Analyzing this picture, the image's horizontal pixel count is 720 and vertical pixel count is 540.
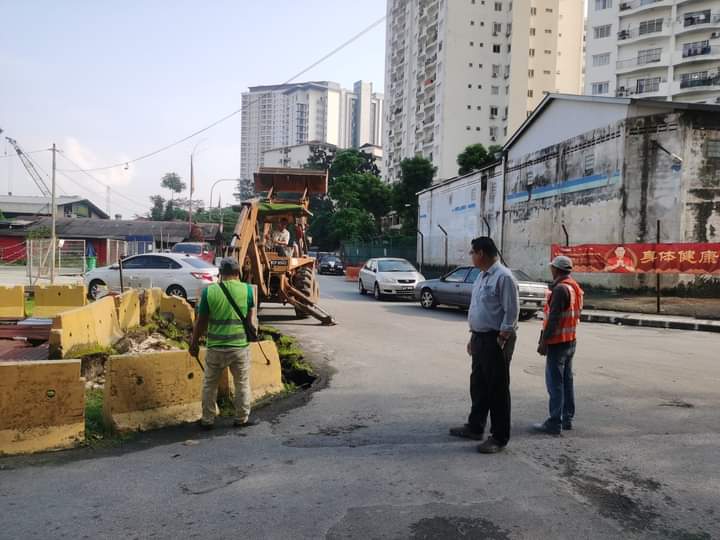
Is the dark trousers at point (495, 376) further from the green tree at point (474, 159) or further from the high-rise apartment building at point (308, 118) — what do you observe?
the high-rise apartment building at point (308, 118)

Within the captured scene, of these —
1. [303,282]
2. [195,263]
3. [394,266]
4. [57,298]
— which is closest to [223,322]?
[303,282]

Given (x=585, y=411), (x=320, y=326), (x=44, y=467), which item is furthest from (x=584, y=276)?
(x=44, y=467)

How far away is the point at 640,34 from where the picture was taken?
61062 mm

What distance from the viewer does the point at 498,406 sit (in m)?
4.89

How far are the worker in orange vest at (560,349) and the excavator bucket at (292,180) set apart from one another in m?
9.09

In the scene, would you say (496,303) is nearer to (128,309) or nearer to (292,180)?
(128,309)

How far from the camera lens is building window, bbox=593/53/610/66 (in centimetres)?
6363

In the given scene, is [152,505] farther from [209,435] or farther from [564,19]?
[564,19]

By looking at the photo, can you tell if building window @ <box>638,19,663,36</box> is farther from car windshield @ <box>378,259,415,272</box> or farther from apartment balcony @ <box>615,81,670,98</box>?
car windshield @ <box>378,259,415,272</box>

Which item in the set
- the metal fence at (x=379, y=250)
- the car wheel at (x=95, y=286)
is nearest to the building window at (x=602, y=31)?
the metal fence at (x=379, y=250)

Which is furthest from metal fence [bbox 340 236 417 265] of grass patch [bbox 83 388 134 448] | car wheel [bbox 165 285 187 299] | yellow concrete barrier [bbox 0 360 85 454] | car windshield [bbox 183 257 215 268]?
yellow concrete barrier [bbox 0 360 85 454]

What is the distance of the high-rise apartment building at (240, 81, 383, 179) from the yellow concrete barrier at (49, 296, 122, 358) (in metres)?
76.5

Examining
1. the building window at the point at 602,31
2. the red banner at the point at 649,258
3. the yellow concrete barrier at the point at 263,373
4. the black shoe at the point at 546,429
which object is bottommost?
the black shoe at the point at 546,429

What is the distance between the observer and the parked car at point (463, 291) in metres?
15.2
